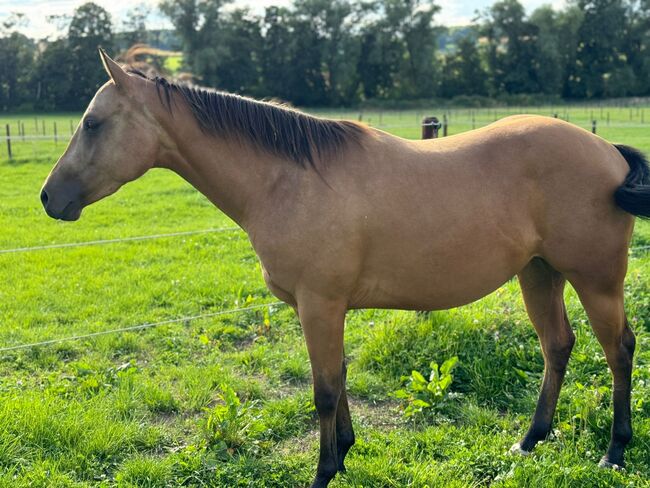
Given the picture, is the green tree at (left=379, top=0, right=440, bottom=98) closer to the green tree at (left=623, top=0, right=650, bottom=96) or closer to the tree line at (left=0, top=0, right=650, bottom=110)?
the tree line at (left=0, top=0, right=650, bottom=110)

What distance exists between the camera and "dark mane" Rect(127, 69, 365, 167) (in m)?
3.25

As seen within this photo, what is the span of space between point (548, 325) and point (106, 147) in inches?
114

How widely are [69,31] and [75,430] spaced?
50.2m

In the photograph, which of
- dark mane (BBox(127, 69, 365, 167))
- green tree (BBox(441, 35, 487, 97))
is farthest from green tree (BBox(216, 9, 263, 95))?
dark mane (BBox(127, 69, 365, 167))

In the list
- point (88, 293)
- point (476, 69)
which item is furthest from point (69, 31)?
point (88, 293)

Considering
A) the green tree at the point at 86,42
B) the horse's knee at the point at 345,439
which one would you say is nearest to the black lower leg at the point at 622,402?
the horse's knee at the point at 345,439

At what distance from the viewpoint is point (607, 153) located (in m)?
3.48

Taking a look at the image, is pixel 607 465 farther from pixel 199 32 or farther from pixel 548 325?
pixel 199 32

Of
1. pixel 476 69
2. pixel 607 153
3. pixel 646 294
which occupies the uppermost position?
pixel 476 69

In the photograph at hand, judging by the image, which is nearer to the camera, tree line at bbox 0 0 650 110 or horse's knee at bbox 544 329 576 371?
horse's knee at bbox 544 329 576 371

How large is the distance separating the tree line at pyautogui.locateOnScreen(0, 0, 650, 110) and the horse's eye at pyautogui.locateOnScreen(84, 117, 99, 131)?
56345mm

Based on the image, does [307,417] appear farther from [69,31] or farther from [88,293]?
[69,31]

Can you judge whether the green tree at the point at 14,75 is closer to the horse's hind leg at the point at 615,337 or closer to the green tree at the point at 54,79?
the green tree at the point at 54,79

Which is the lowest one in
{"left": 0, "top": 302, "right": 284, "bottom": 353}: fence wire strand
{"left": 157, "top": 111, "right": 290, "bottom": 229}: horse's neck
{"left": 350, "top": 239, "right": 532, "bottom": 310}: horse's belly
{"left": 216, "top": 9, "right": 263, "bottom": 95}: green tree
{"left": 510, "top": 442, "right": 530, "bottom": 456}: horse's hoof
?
{"left": 510, "top": 442, "right": 530, "bottom": 456}: horse's hoof
